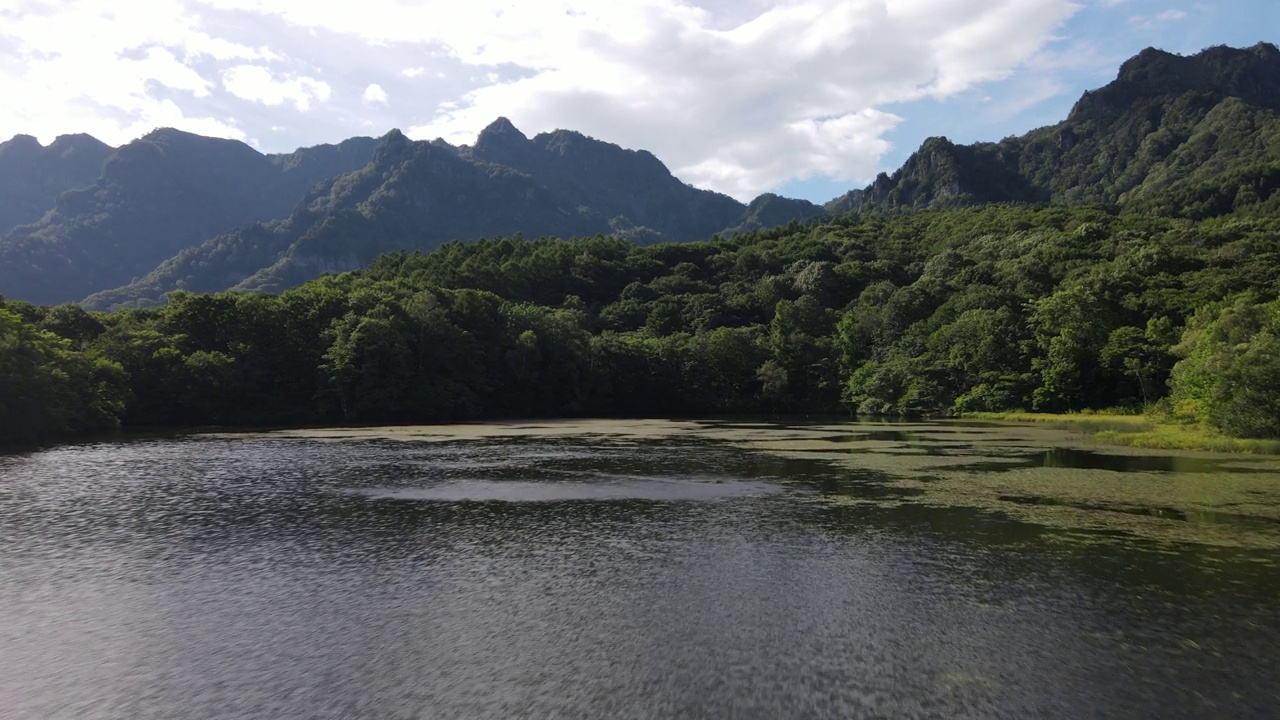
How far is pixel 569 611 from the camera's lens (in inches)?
639

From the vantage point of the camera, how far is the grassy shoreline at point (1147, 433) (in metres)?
42.7

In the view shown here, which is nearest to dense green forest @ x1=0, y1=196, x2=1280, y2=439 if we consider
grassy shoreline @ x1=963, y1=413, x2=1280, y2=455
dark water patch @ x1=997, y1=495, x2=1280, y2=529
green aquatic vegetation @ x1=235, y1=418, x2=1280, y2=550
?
grassy shoreline @ x1=963, y1=413, x2=1280, y2=455

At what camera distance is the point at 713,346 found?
4269 inches

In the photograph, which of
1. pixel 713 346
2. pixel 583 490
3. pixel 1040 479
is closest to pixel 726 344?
pixel 713 346

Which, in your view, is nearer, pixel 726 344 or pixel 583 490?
pixel 583 490

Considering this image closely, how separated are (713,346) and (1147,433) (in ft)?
202

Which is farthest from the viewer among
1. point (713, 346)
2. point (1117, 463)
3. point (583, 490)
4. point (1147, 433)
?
point (713, 346)

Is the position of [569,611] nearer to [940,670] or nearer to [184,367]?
[940,670]

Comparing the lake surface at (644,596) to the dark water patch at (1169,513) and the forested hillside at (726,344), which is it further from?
the forested hillside at (726,344)

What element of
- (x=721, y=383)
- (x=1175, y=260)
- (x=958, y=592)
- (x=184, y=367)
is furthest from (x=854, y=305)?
(x=958, y=592)

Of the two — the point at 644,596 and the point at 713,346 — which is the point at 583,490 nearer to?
the point at 644,596

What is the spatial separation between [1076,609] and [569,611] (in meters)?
10.6

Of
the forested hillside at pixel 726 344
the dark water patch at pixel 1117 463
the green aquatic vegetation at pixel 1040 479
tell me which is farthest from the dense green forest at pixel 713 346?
the green aquatic vegetation at pixel 1040 479

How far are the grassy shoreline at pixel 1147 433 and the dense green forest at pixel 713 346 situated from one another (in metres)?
1.66
